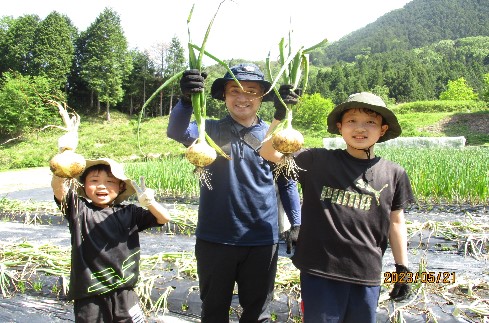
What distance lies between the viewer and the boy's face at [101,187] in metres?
1.84

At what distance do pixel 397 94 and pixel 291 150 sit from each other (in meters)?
51.0

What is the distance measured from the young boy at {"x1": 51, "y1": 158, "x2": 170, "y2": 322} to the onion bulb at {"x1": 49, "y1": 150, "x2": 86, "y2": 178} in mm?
189

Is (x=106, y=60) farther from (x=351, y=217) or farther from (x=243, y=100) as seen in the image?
(x=351, y=217)

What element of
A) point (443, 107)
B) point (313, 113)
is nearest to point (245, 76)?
point (313, 113)

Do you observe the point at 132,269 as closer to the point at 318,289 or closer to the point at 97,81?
the point at 318,289

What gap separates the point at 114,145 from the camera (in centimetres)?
1811

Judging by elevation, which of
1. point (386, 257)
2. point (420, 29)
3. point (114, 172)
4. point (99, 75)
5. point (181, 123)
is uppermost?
point (420, 29)

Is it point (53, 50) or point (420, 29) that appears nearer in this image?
point (53, 50)

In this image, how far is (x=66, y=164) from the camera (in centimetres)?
147

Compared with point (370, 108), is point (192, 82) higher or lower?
higher

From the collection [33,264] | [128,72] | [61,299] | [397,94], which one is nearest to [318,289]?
[61,299]

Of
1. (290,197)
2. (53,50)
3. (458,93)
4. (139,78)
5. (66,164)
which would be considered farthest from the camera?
(458,93)

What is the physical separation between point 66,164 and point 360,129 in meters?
1.16

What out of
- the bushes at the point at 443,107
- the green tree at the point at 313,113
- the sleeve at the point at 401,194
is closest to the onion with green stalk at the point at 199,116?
the sleeve at the point at 401,194
